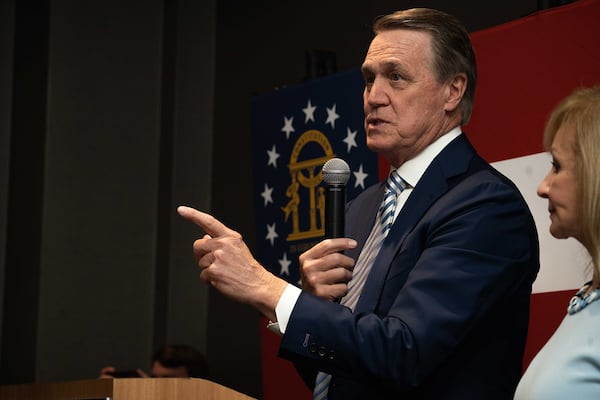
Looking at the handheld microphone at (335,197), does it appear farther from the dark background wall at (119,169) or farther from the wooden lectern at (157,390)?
the dark background wall at (119,169)

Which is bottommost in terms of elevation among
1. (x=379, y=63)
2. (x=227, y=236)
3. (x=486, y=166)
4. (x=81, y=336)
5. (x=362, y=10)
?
(x=81, y=336)

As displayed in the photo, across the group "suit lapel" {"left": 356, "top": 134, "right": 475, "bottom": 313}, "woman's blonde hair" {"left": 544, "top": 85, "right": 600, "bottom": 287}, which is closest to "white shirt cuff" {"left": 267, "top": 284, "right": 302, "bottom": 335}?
"suit lapel" {"left": 356, "top": 134, "right": 475, "bottom": 313}

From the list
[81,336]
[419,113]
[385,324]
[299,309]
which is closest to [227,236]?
[299,309]

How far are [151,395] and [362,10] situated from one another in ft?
10.0

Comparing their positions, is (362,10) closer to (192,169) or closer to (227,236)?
(192,169)

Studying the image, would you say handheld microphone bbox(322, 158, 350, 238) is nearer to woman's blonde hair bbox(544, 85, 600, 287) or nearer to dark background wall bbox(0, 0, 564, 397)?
woman's blonde hair bbox(544, 85, 600, 287)

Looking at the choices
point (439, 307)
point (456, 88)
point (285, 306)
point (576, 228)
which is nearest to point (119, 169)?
point (456, 88)

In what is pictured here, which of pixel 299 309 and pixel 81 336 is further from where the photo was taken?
pixel 81 336

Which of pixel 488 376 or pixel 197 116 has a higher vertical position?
pixel 197 116

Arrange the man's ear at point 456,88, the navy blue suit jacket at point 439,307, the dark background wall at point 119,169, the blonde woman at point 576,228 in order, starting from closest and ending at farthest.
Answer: the blonde woman at point 576,228 → the navy blue suit jacket at point 439,307 → the man's ear at point 456,88 → the dark background wall at point 119,169

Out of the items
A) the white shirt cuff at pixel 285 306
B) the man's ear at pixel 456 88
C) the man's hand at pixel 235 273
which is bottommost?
the white shirt cuff at pixel 285 306

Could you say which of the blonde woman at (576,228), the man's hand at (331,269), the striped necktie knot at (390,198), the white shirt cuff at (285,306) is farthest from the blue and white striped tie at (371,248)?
the blonde woman at (576,228)

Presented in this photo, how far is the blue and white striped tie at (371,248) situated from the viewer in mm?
2658

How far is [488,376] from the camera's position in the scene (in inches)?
97.0
